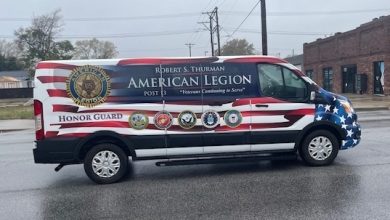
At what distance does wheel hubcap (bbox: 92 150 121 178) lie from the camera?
22.7ft

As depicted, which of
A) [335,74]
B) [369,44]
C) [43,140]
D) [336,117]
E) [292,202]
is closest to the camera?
[292,202]

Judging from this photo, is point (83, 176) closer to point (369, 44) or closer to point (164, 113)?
point (164, 113)

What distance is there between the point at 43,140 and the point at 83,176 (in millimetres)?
1195

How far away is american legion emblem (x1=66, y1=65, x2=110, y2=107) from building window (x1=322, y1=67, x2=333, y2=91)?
36.6 metres

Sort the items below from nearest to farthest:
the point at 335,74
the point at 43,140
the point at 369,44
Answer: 1. the point at 43,140
2. the point at 369,44
3. the point at 335,74

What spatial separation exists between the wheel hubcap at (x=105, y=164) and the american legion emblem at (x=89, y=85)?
0.85m

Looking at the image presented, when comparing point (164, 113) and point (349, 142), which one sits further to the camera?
point (349, 142)

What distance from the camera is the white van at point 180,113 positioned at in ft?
22.3

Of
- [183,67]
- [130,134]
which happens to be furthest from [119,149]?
[183,67]

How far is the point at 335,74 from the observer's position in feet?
128

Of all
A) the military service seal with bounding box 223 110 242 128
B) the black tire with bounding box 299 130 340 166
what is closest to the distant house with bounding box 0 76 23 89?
the military service seal with bounding box 223 110 242 128

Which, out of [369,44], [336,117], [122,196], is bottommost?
[122,196]

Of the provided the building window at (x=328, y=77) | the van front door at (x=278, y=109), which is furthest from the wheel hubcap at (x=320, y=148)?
the building window at (x=328, y=77)

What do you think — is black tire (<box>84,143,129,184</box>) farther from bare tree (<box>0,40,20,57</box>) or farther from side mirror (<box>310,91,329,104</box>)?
bare tree (<box>0,40,20,57</box>)
